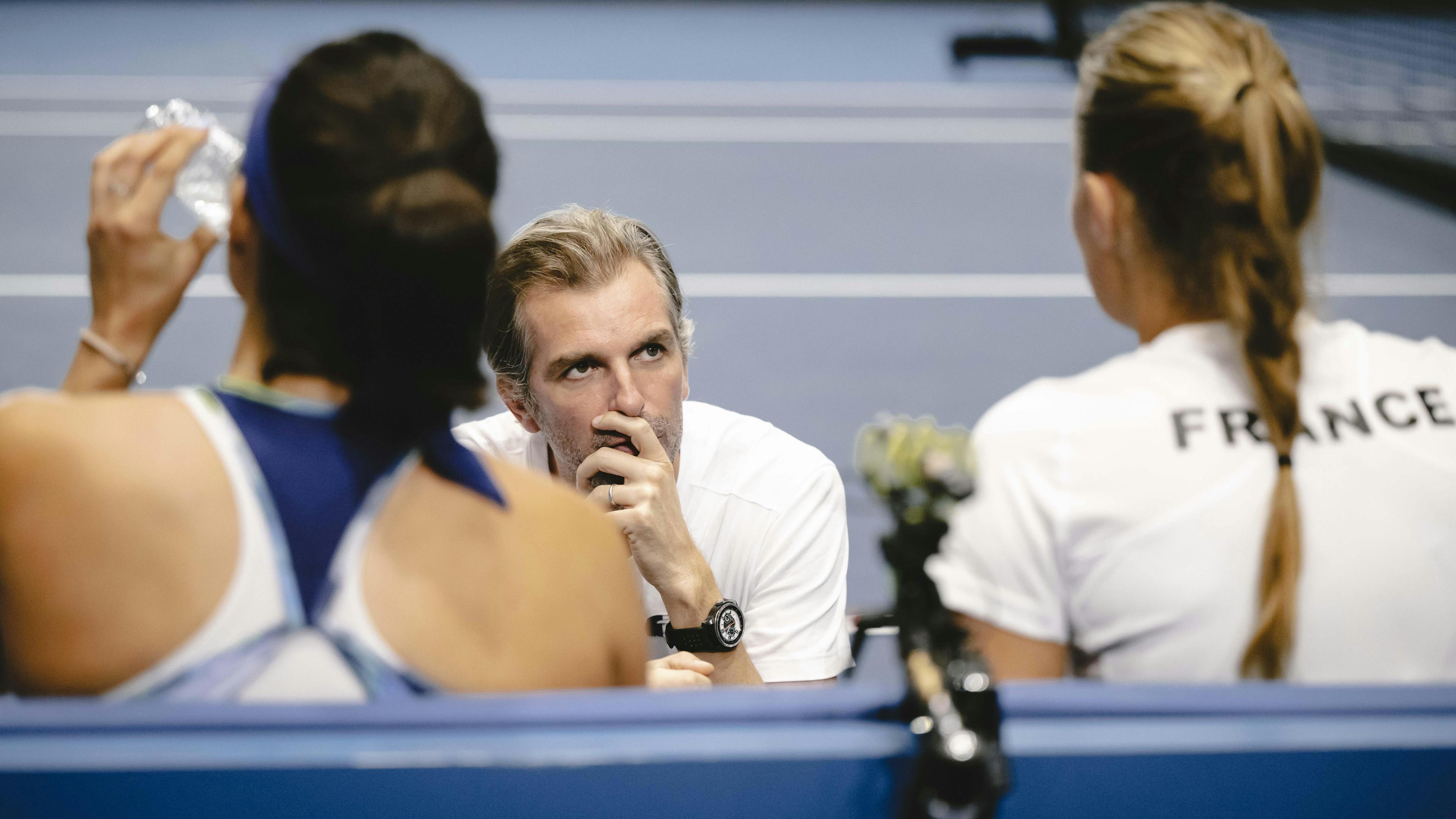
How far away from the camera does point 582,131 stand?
9688mm

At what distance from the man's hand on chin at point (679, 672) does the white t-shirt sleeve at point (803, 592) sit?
9.8 inches

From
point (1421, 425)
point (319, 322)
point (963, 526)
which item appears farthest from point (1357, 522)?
point (319, 322)

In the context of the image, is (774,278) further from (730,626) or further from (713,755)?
(713,755)

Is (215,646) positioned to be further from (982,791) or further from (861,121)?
(861,121)

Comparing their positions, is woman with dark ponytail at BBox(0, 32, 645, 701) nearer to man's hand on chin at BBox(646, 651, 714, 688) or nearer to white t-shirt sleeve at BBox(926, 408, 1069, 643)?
white t-shirt sleeve at BBox(926, 408, 1069, 643)

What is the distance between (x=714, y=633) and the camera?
7.28 ft

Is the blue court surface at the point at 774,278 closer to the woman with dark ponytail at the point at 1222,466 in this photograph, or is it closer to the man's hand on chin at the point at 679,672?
the woman with dark ponytail at the point at 1222,466

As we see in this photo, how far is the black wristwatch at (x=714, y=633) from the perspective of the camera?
87.5 inches

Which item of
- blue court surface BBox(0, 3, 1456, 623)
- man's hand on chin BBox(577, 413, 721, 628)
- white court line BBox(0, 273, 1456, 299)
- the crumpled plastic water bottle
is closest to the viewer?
the crumpled plastic water bottle

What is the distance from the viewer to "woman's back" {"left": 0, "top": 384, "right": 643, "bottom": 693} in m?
1.23

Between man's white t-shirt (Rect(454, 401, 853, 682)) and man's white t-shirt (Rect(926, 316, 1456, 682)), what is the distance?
0.92 m

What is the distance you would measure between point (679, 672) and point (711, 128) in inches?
327

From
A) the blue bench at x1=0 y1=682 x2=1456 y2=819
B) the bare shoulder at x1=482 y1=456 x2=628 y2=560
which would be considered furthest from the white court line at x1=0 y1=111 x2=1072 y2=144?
the blue bench at x1=0 y1=682 x2=1456 y2=819

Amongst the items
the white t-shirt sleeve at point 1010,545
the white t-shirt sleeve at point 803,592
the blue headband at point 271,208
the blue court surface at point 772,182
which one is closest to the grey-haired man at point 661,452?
the white t-shirt sleeve at point 803,592
